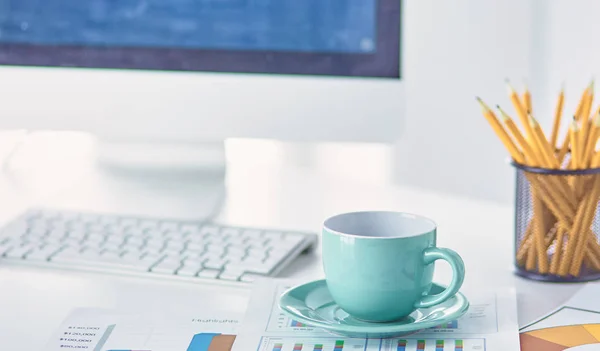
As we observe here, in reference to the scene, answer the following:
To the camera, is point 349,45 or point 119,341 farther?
point 349,45

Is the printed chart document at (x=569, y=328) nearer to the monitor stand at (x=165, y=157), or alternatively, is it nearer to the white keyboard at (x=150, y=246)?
the white keyboard at (x=150, y=246)

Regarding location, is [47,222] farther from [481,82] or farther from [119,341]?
[481,82]

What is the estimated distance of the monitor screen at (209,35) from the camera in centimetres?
70

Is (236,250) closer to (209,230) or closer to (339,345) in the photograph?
(209,230)

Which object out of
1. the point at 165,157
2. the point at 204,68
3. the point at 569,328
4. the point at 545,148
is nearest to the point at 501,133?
the point at 545,148

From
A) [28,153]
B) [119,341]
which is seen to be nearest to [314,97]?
[119,341]

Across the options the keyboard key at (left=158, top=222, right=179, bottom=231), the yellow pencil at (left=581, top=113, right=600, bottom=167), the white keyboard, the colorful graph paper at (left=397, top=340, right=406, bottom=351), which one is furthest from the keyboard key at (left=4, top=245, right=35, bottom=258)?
the yellow pencil at (left=581, top=113, right=600, bottom=167)

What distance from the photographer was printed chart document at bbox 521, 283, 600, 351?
0.49 metres

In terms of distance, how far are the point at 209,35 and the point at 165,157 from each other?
0.17 meters

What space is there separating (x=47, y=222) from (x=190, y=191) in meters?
0.14

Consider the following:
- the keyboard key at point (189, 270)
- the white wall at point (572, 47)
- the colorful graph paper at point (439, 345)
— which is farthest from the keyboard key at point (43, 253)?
the white wall at point (572, 47)

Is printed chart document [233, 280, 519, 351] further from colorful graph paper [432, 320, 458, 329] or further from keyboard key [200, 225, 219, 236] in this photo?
keyboard key [200, 225, 219, 236]

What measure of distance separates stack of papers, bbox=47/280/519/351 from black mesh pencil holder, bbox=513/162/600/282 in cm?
8

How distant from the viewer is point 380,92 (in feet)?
2.30
